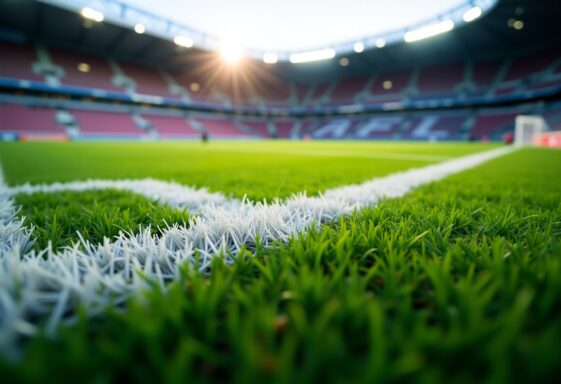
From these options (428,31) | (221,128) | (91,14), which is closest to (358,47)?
(428,31)

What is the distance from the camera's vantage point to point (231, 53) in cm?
4003

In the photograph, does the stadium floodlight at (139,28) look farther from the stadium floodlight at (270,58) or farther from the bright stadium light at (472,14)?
the bright stadium light at (472,14)

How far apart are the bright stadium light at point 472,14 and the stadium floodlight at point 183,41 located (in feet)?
96.0

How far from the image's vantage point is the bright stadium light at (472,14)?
80.7 ft

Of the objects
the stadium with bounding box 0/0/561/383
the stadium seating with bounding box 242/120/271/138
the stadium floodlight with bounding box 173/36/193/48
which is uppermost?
the stadium floodlight with bounding box 173/36/193/48

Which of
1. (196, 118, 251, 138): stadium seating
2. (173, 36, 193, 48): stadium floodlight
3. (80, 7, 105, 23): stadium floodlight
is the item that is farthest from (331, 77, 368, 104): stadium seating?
(80, 7, 105, 23): stadium floodlight

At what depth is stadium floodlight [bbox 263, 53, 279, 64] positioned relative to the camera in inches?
1628

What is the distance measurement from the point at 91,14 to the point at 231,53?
18318mm

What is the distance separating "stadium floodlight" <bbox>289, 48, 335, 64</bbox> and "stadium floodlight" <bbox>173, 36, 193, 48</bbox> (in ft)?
50.3

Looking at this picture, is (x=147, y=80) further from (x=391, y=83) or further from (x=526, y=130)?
(x=526, y=130)

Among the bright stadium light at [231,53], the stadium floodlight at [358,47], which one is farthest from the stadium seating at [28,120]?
the stadium floodlight at [358,47]

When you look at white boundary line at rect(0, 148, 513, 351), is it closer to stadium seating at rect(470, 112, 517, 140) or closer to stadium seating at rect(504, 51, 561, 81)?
stadium seating at rect(470, 112, 517, 140)

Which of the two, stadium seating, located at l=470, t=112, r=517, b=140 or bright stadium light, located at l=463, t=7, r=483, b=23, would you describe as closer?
bright stadium light, located at l=463, t=7, r=483, b=23

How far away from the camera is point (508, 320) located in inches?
19.3
